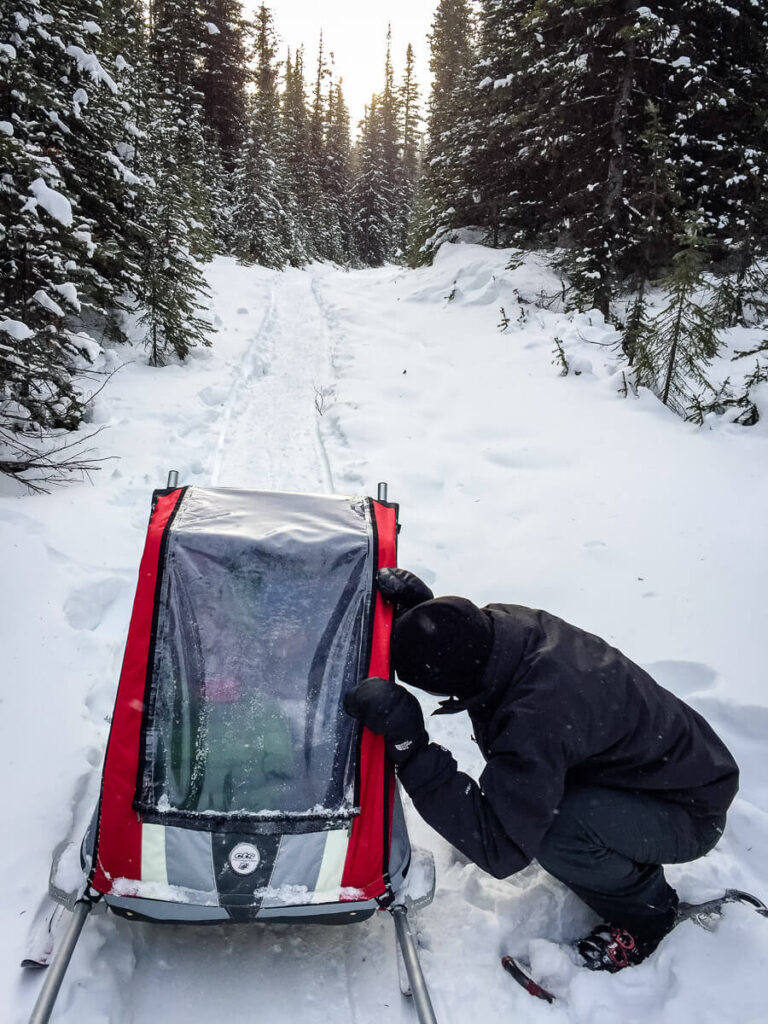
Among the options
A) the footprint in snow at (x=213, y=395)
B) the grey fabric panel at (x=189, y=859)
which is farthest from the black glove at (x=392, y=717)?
the footprint in snow at (x=213, y=395)

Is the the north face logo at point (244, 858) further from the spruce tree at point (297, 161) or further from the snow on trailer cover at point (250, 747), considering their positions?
the spruce tree at point (297, 161)

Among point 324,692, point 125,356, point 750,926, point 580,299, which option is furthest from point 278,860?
point 580,299

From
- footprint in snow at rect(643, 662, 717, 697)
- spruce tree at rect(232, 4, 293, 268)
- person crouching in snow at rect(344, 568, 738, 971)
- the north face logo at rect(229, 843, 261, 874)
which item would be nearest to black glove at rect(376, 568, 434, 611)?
person crouching in snow at rect(344, 568, 738, 971)

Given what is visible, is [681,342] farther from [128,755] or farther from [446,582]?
[128,755]

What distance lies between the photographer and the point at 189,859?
83.7 inches

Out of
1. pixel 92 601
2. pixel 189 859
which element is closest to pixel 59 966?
pixel 189 859

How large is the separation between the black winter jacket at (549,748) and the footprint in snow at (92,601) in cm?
275

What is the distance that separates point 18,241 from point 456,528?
5045 millimetres

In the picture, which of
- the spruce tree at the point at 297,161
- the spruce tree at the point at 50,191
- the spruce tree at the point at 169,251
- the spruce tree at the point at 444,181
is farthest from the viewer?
the spruce tree at the point at 297,161

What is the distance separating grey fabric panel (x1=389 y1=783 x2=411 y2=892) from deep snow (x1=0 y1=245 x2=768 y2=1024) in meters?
0.44

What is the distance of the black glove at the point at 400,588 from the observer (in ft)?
8.80

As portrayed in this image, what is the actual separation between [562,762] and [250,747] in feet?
3.82

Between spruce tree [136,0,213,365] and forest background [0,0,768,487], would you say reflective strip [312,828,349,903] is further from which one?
spruce tree [136,0,213,365]

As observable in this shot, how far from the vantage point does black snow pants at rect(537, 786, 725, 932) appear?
230 cm
